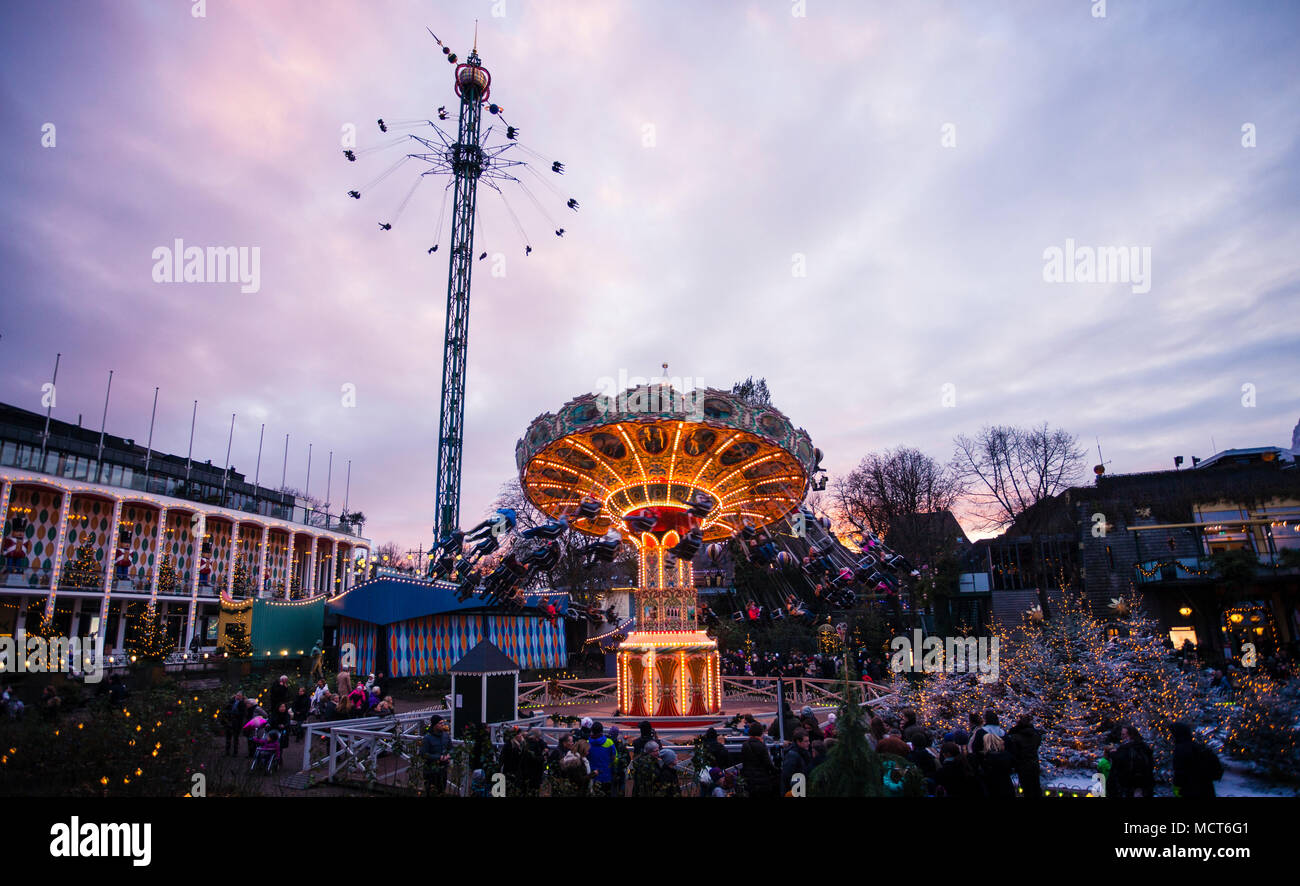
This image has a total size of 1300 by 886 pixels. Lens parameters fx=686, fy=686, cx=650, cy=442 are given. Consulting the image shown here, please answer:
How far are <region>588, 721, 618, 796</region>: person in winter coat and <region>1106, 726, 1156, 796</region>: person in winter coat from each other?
21.0 feet

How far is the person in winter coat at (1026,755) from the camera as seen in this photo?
27.7 feet

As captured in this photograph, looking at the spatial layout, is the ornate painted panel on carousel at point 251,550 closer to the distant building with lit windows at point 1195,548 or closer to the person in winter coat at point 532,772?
the person in winter coat at point 532,772

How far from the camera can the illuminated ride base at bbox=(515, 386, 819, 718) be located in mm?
17641

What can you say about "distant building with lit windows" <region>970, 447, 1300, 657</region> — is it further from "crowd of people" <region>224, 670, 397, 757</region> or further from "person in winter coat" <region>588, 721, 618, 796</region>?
"crowd of people" <region>224, 670, 397, 757</region>

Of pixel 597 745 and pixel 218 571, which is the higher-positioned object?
pixel 218 571

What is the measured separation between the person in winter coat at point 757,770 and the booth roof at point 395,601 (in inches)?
743

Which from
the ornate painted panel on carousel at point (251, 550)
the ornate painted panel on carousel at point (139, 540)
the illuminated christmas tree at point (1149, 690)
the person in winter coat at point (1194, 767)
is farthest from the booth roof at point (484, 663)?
the ornate painted panel on carousel at point (251, 550)

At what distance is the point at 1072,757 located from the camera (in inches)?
464

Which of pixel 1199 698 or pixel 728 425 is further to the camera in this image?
pixel 728 425

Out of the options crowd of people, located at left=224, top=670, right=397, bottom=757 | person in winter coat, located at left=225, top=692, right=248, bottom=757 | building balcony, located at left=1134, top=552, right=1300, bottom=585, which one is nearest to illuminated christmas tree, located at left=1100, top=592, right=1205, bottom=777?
crowd of people, located at left=224, top=670, right=397, bottom=757

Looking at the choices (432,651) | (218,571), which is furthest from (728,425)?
(218,571)
